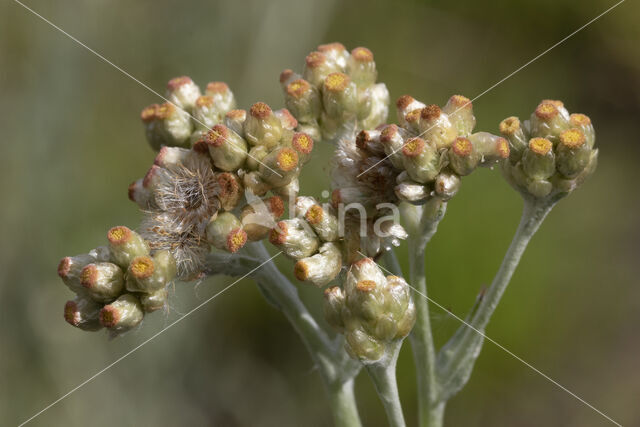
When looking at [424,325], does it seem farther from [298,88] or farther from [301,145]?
[298,88]

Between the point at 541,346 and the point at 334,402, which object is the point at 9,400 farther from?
the point at 541,346

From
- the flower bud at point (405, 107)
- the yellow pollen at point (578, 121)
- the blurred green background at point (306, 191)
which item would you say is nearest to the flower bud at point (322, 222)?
the flower bud at point (405, 107)

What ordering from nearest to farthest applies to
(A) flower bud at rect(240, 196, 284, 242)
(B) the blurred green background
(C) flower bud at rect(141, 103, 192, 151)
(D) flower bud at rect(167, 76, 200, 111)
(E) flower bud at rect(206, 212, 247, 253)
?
(E) flower bud at rect(206, 212, 247, 253)
(A) flower bud at rect(240, 196, 284, 242)
(C) flower bud at rect(141, 103, 192, 151)
(D) flower bud at rect(167, 76, 200, 111)
(B) the blurred green background

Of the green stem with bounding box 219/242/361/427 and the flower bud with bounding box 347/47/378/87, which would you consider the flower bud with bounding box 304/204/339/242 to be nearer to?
the green stem with bounding box 219/242/361/427

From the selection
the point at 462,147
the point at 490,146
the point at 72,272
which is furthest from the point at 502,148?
the point at 72,272

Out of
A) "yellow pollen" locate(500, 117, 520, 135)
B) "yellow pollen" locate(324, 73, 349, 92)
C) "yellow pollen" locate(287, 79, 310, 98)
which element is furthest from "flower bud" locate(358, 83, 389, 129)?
"yellow pollen" locate(500, 117, 520, 135)

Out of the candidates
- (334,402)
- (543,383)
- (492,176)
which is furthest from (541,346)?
(334,402)
